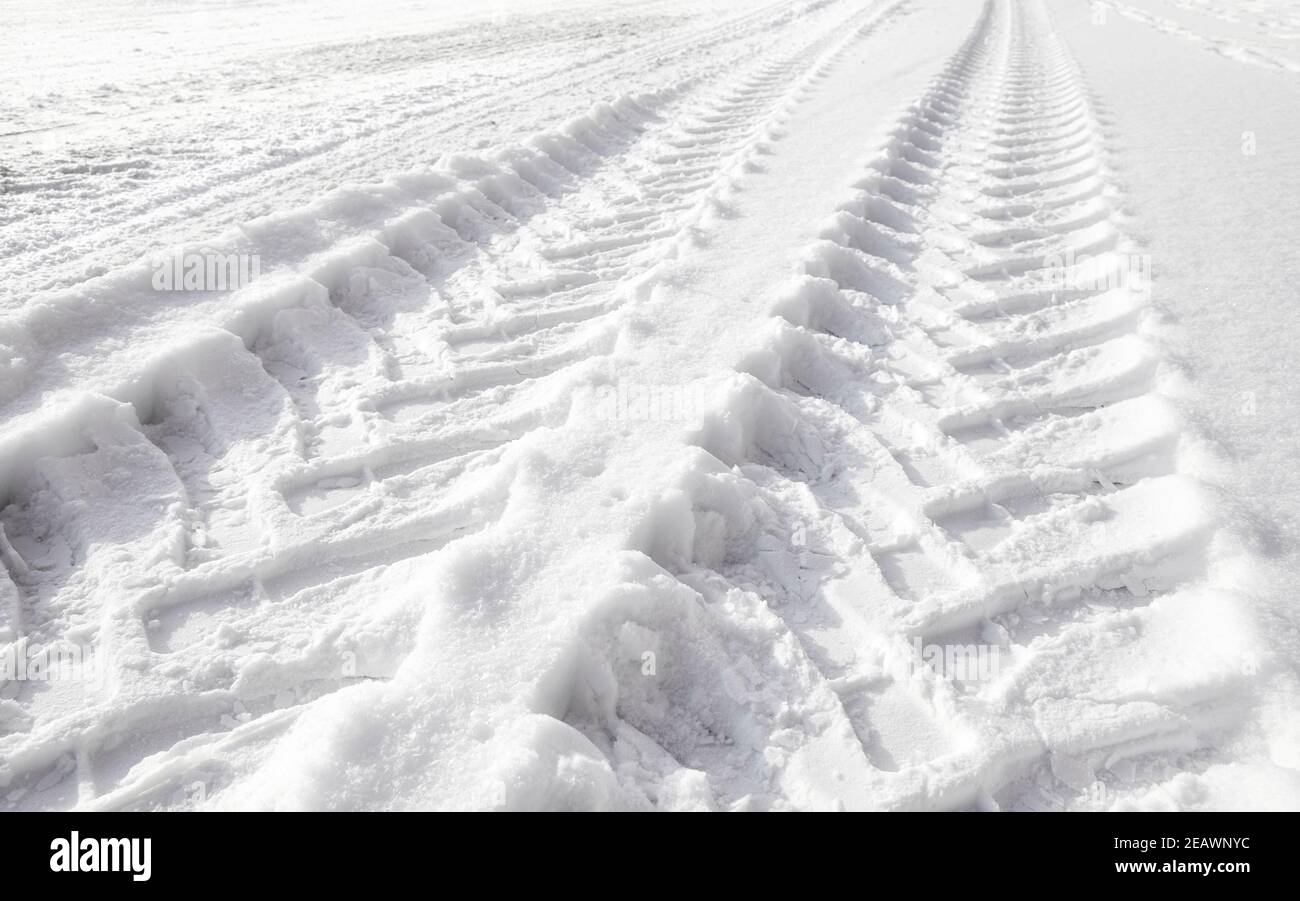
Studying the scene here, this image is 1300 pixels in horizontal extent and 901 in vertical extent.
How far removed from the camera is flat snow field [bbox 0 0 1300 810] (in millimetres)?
1543

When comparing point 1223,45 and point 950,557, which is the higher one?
point 1223,45

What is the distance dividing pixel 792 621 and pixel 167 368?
1899 mm

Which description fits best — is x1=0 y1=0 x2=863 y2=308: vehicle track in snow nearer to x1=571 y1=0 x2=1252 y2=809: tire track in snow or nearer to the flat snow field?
the flat snow field

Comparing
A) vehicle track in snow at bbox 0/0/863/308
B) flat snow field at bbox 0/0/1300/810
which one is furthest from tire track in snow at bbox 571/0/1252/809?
vehicle track in snow at bbox 0/0/863/308

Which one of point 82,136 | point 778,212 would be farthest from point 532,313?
point 82,136

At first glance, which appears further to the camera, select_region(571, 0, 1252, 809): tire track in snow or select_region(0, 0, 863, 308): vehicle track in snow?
select_region(0, 0, 863, 308): vehicle track in snow

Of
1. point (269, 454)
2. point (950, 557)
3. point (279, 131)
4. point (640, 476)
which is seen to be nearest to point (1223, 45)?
point (279, 131)

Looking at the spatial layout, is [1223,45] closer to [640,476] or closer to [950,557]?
[950,557]

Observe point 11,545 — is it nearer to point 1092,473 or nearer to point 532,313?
point 532,313

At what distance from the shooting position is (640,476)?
2.09m

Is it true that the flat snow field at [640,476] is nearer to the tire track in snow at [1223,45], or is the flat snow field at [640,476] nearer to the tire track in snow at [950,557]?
the tire track in snow at [950,557]

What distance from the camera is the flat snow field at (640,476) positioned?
5.06ft

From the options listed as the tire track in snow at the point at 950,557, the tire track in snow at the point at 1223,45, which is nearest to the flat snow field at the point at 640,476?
the tire track in snow at the point at 950,557
